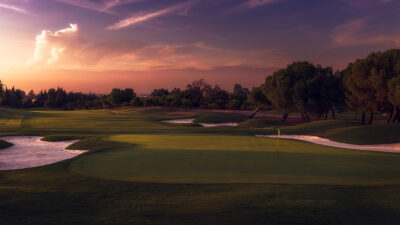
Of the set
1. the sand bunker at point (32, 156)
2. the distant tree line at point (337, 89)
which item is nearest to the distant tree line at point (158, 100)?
the distant tree line at point (337, 89)

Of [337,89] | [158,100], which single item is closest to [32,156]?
[337,89]

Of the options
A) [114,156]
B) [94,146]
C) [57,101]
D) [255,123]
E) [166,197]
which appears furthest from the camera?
[57,101]

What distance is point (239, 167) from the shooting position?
41.3 feet

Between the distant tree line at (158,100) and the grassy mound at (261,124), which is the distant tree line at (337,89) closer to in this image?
the grassy mound at (261,124)

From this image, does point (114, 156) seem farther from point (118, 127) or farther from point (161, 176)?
point (118, 127)

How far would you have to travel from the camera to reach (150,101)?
345ft

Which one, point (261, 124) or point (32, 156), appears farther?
point (261, 124)

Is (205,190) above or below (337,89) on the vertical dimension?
below

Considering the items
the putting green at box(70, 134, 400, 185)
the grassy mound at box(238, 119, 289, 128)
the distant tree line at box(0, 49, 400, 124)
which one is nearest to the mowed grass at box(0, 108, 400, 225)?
the putting green at box(70, 134, 400, 185)

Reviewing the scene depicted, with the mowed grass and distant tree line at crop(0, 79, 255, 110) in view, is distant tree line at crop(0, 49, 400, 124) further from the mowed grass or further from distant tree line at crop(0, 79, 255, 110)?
distant tree line at crop(0, 79, 255, 110)

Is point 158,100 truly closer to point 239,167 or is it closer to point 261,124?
point 261,124

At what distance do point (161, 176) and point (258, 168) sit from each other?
4429 millimetres

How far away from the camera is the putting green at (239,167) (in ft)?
34.6

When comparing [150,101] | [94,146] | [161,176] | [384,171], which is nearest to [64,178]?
[161,176]
